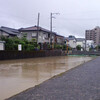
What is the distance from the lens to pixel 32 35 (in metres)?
A: 35.7

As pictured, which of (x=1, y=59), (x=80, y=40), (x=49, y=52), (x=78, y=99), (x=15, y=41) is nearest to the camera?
(x=78, y=99)

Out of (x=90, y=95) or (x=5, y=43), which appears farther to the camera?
(x=5, y=43)

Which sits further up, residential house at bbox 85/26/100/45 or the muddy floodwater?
residential house at bbox 85/26/100/45

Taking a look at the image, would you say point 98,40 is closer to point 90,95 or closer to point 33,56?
point 33,56

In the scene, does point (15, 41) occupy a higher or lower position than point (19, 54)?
higher

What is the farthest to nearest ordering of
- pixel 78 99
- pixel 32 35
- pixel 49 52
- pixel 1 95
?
pixel 32 35
pixel 49 52
pixel 1 95
pixel 78 99

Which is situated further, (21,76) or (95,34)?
(95,34)

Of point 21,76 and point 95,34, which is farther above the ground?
point 95,34

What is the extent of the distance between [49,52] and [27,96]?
24007mm

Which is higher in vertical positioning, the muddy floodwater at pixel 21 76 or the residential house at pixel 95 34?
the residential house at pixel 95 34

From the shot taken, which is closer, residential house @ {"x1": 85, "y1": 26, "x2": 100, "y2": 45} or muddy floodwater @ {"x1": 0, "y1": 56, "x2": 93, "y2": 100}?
muddy floodwater @ {"x1": 0, "y1": 56, "x2": 93, "y2": 100}

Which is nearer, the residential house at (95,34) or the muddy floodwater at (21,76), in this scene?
the muddy floodwater at (21,76)

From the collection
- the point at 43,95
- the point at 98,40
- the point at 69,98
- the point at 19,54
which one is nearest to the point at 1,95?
the point at 43,95

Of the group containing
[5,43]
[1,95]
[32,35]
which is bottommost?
[1,95]
